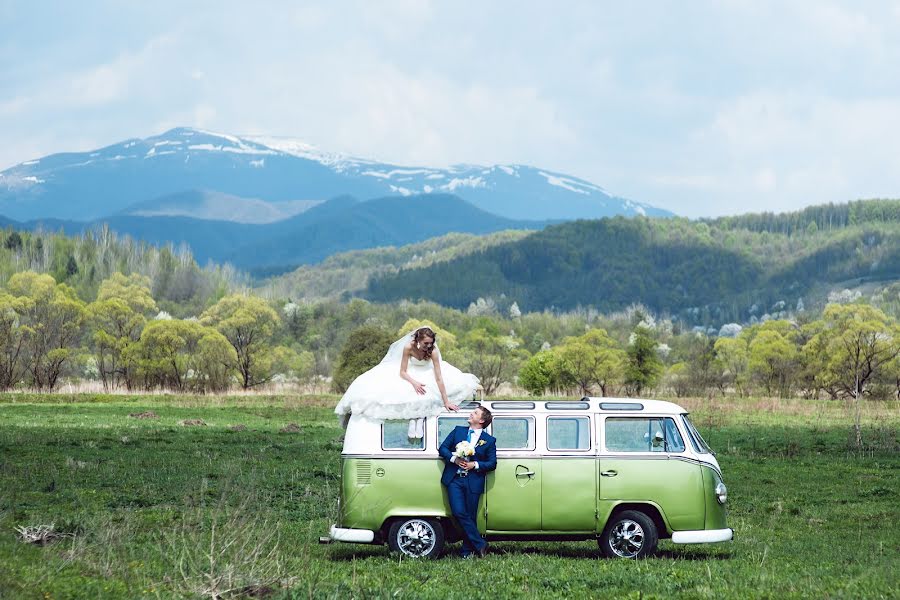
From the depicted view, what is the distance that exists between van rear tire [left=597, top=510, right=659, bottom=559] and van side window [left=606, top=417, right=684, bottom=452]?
102 centimetres

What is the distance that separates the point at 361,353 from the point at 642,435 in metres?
56.0

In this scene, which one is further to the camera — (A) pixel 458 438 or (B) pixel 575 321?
(B) pixel 575 321

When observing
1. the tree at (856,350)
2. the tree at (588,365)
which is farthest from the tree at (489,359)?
the tree at (856,350)

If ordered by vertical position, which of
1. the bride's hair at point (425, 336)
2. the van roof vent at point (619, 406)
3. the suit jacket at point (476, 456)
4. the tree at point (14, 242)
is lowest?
the suit jacket at point (476, 456)

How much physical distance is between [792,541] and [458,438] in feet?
22.9

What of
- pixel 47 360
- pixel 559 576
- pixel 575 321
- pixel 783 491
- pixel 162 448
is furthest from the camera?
pixel 575 321

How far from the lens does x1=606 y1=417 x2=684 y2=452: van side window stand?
16375 millimetres

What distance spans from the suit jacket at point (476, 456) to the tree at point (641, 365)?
59.6 meters

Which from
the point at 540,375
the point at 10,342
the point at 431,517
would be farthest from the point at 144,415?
the point at 540,375

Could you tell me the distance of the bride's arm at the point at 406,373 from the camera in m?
16.1

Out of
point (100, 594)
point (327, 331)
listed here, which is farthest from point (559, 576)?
point (327, 331)

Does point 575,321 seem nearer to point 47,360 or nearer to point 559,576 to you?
point 47,360

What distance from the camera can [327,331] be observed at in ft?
487

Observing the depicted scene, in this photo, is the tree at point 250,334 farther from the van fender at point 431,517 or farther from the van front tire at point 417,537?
the van front tire at point 417,537
